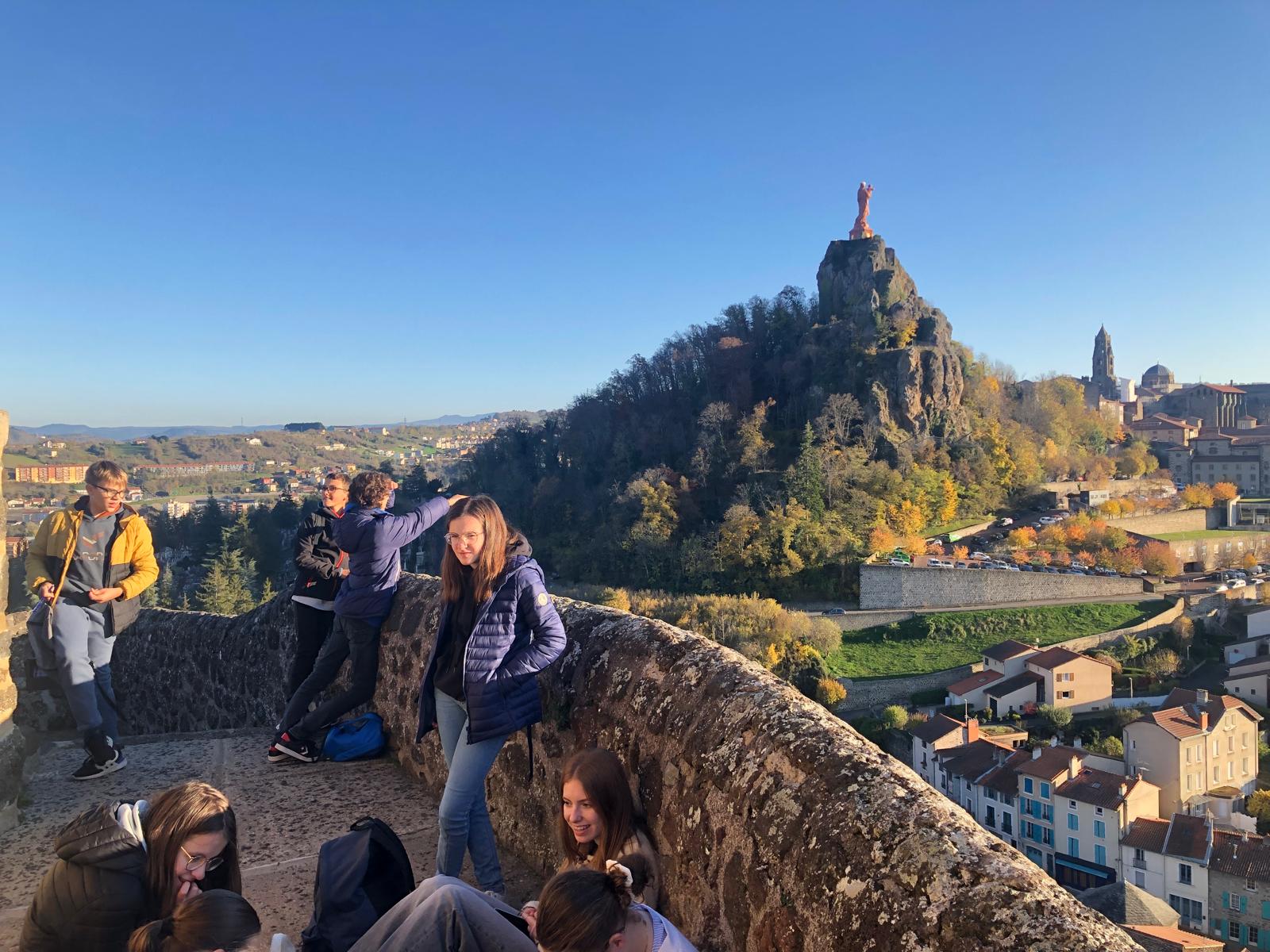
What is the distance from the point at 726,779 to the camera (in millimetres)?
1907

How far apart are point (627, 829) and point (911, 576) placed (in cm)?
3797

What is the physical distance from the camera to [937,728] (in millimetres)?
26094

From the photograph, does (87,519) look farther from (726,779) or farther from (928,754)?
(928,754)

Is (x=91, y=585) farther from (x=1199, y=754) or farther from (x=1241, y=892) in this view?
(x=1199, y=754)

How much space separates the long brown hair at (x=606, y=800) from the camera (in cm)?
213

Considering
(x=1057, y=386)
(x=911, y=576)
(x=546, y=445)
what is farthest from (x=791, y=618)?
(x=1057, y=386)

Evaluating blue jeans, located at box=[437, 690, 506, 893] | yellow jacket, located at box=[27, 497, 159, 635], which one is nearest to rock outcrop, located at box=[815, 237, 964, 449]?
yellow jacket, located at box=[27, 497, 159, 635]

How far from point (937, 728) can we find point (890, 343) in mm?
29938

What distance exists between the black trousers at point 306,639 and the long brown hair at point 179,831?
2.26m

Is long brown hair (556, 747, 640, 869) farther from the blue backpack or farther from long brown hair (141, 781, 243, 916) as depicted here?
the blue backpack

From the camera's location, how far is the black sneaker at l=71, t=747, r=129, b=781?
12.6ft

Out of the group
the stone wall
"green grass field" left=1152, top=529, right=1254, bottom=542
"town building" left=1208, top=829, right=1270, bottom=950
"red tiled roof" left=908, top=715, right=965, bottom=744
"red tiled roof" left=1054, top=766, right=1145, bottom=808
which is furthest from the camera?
"green grass field" left=1152, top=529, right=1254, bottom=542

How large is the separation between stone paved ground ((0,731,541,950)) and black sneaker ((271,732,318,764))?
0.17 feet

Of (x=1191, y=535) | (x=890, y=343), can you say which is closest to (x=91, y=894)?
(x=890, y=343)
